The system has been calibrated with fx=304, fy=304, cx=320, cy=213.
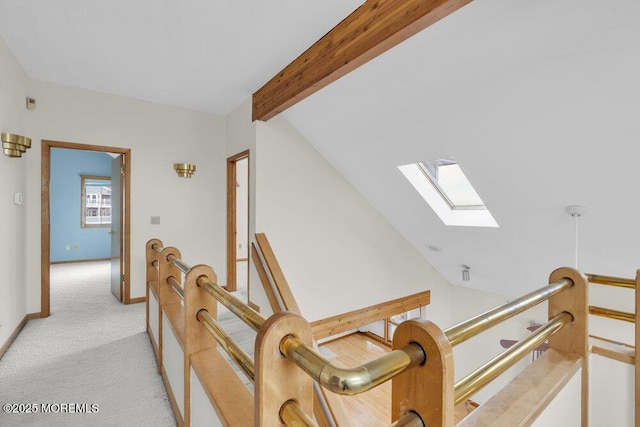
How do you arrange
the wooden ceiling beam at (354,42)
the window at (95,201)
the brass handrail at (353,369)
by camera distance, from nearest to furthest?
the brass handrail at (353,369), the wooden ceiling beam at (354,42), the window at (95,201)

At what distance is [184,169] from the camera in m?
3.95

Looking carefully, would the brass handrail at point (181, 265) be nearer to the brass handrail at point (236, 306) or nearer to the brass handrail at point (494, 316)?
the brass handrail at point (236, 306)

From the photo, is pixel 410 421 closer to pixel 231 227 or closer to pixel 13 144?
pixel 13 144

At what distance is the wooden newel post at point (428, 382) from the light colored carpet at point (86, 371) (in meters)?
1.64

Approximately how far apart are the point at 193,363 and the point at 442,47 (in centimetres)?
229

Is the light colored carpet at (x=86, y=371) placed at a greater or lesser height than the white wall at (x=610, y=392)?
lesser

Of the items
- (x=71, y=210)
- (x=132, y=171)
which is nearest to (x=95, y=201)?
(x=71, y=210)

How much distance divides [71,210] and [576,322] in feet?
28.3

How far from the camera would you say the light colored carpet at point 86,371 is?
69.3 inches

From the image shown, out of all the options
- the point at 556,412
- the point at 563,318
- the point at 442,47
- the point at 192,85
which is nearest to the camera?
the point at 556,412

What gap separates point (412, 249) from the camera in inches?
189

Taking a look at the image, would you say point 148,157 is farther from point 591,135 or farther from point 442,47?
point 591,135

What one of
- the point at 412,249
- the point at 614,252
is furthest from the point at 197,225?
the point at 614,252

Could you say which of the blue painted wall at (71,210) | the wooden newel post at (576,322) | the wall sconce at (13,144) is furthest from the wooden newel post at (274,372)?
the blue painted wall at (71,210)
